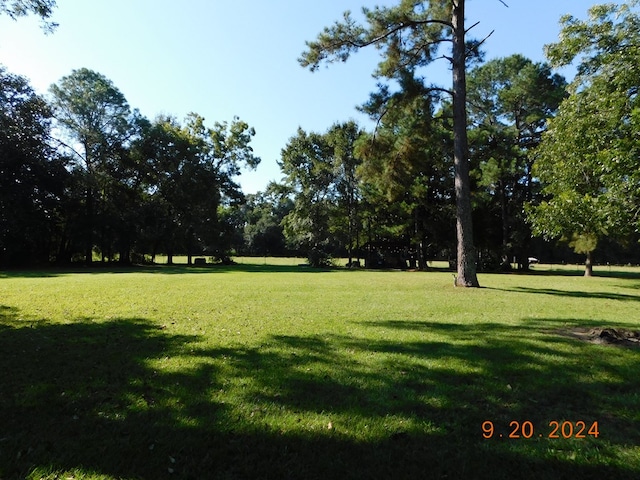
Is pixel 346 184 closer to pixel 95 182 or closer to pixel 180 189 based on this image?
pixel 180 189

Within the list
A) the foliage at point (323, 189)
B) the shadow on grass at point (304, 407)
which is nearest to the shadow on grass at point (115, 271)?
the foliage at point (323, 189)

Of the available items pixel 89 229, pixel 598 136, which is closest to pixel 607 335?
pixel 598 136

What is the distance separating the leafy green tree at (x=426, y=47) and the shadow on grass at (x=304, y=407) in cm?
1034

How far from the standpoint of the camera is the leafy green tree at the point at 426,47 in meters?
15.4

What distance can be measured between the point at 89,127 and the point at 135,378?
3943 cm

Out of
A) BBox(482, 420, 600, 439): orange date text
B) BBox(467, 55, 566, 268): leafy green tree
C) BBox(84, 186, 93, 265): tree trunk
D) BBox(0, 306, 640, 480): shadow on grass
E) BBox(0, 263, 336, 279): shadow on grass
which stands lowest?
BBox(482, 420, 600, 439): orange date text

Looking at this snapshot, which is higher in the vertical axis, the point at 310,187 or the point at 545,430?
the point at 310,187

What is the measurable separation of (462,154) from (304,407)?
14.6 m

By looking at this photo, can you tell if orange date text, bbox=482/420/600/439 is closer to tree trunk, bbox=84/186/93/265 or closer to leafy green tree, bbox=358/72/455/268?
leafy green tree, bbox=358/72/455/268

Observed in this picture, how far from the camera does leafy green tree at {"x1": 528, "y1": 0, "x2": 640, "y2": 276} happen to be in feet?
35.6

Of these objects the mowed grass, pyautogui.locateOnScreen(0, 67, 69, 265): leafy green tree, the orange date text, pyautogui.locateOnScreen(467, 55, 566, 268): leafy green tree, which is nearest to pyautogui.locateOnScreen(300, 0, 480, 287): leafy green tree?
the mowed grass

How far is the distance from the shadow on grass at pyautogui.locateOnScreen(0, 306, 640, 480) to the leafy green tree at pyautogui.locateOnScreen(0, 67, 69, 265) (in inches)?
1167

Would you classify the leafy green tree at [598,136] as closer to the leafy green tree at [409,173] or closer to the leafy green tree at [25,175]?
the leafy green tree at [409,173]

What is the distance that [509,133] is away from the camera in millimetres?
32969
